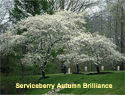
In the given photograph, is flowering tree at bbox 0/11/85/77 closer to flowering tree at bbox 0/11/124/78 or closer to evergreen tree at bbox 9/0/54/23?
flowering tree at bbox 0/11/124/78

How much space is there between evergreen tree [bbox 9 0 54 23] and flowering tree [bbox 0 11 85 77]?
2.09 meters

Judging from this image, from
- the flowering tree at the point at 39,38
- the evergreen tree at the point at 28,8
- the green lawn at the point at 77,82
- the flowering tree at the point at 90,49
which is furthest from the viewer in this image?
the evergreen tree at the point at 28,8

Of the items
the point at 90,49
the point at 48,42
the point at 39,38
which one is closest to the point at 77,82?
the point at 90,49

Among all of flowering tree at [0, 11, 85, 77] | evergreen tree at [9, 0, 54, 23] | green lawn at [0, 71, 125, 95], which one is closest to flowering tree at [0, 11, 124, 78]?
flowering tree at [0, 11, 85, 77]

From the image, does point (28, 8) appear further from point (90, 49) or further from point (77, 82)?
point (77, 82)

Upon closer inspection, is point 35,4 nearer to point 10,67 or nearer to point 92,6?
point 10,67

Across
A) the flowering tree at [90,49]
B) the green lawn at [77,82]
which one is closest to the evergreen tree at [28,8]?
the flowering tree at [90,49]

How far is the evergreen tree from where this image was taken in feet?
55.2

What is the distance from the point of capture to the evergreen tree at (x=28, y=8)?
1684cm

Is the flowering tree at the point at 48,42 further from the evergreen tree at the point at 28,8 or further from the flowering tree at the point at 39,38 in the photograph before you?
the evergreen tree at the point at 28,8

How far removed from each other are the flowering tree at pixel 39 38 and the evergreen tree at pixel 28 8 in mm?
2086

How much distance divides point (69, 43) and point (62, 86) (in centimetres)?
405

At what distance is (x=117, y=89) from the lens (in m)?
9.49

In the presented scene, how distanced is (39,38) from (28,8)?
4.57 m
